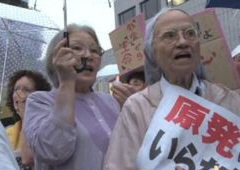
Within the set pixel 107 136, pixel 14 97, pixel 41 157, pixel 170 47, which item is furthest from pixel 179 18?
pixel 14 97

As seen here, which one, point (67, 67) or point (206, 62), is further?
point (206, 62)

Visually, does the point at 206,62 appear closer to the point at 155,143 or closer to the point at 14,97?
the point at 155,143

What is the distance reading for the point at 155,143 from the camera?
2152mm

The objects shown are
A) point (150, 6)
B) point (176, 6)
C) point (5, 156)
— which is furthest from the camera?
point (150, 6)

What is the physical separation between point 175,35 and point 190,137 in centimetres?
48

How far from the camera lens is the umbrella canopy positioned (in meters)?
4.91

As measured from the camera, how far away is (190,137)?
→ 2174 mm

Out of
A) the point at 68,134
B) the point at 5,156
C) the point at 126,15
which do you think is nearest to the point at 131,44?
the point at 68,134

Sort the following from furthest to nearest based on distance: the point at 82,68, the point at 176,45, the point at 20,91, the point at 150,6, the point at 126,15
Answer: the point at 126,15
the point at 150,6
the point at 20,91
the point at 82,68
the point at 176,45

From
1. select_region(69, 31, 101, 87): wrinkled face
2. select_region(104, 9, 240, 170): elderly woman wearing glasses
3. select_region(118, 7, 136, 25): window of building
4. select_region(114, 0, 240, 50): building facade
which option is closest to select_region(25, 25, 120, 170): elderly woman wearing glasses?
select_region(69, 31, 101, 87): wrinkled face

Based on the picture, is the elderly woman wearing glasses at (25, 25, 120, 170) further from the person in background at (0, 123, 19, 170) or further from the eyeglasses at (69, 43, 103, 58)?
the person in background at (0, 123, 19, 170)

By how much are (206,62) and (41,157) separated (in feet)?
3.23

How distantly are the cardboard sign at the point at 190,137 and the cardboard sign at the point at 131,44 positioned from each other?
94 centimetres

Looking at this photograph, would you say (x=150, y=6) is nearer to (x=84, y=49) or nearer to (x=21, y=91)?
(x=21, y=91)
